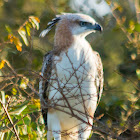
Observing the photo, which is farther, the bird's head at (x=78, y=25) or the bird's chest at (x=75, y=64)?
the bird's head at (x=78, y=25)

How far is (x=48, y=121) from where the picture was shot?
4035mm

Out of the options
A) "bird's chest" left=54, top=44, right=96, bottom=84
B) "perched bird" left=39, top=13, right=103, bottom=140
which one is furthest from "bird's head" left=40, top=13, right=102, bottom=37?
"bird's chest" left=54, top=44, right=96, bottom=84

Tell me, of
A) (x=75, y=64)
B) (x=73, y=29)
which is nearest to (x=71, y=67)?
(x=75, y=64)

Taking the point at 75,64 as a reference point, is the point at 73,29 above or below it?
above

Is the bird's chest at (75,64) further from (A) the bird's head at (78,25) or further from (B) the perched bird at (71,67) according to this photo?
(A) the bird's head at (78,25)

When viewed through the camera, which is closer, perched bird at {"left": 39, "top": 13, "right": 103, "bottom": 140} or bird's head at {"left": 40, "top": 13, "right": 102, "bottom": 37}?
perched bird at {"left": 39, "top": 13, "right": 103, "bottom": 140}

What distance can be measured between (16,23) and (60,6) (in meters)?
0.78

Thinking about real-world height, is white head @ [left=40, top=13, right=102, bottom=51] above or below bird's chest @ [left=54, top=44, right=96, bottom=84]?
above

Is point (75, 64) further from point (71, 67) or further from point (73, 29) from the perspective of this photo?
point (73, 29)

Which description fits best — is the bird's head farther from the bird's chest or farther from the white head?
the bird's chest

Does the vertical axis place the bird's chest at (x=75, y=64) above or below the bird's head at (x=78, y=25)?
below

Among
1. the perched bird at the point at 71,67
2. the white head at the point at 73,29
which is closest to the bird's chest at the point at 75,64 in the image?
the perched bird at the point at 71,67

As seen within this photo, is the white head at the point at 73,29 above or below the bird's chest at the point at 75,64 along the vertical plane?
above

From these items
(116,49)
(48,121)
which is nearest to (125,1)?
(116,49)
